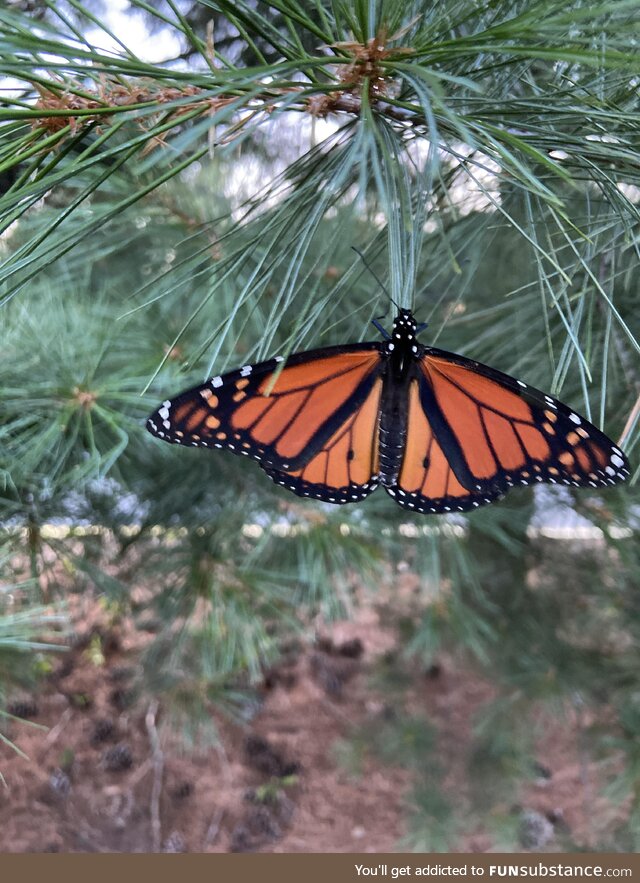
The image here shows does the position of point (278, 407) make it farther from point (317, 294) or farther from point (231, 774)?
point (231, 774)

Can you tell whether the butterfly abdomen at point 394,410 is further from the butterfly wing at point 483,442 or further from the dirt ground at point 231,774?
the dirt ground at point 231,774

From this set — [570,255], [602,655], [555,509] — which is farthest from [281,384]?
[602,655]

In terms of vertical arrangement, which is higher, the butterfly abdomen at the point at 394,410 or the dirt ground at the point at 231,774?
the butterfly abdomen at the point at 394,410

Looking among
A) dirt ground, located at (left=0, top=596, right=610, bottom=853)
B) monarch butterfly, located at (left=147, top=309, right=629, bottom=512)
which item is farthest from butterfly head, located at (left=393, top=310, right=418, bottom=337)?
dirt ground, located at (left=0, top=596, right=610, bottom=853)

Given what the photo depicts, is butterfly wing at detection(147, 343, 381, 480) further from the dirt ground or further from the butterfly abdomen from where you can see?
the dirt ground

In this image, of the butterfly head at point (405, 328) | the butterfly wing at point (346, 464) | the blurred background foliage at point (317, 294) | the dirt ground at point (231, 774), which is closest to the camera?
the blurred background foliage at point (317, 294)

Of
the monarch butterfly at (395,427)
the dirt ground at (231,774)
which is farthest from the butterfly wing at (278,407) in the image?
the dirt ground at (231,774)
